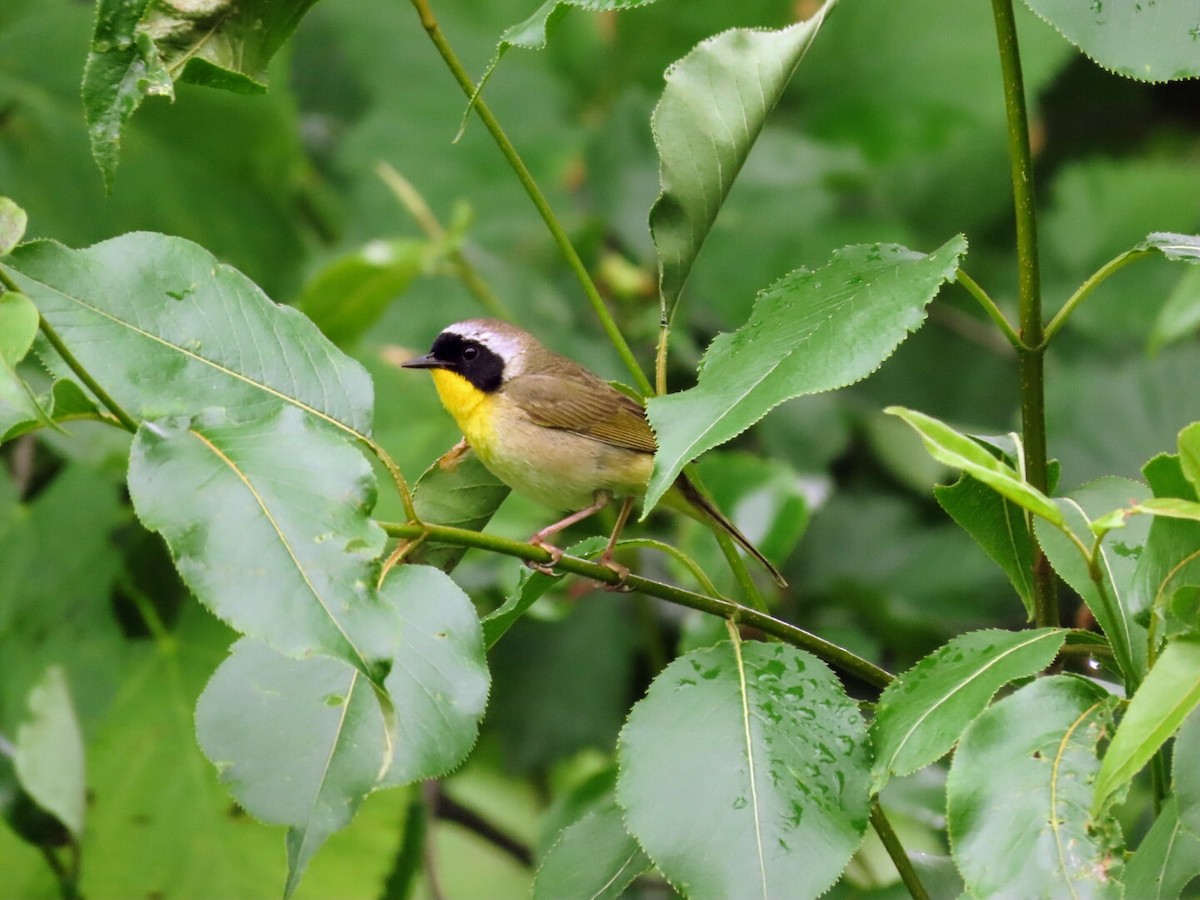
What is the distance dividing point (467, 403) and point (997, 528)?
132cm

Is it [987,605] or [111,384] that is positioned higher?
[111,384]

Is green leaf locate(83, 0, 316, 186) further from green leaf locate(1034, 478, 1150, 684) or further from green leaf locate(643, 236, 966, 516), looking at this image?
green leaf locate(1034, 478, 1150, 684)

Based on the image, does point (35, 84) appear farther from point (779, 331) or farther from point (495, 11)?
point (779, 331)

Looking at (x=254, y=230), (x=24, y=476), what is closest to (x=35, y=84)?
(x=254, y=230)

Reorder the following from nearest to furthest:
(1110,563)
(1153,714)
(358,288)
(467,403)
Answer: (1153,714), (1110,563), (467,403), (358,288)

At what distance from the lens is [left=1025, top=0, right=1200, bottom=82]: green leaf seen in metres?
1.34

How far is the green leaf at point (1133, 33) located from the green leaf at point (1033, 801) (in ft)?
2.06

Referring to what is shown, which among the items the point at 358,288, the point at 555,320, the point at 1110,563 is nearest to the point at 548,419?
the point at 358,288

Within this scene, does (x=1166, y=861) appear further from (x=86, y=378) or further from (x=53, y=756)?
(x=53, y=756)

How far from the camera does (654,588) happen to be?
1.46m

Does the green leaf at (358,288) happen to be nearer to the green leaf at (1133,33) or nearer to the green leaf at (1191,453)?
the green leaf at (1133,33)

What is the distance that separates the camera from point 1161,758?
149 cm

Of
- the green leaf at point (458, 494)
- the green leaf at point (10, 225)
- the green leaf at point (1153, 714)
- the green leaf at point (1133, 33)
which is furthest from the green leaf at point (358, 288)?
the green leaf at point (1153, 714)

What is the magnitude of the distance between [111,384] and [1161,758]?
122 cm
